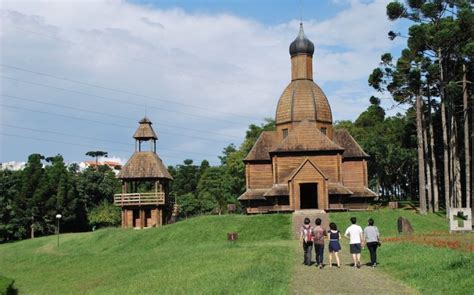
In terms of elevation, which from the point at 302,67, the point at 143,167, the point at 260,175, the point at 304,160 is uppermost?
the point at 302,67

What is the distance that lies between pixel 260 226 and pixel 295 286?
2250 centimetres

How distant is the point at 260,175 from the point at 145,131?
11572 millimetres

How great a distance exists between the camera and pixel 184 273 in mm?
19703

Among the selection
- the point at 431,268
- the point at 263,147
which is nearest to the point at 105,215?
the point at 263,147

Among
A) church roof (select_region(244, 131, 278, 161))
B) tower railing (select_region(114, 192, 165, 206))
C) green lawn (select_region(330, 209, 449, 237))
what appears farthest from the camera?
tower railing (select_region(114, 192, 165, 206))

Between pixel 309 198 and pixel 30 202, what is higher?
pixel 309 198

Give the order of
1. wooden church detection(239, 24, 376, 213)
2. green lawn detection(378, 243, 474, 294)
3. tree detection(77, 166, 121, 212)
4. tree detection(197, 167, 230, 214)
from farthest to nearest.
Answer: tree detection(197, 167, 230, 214)
tree detection(77, 166, 121, 212)
wooden church detection(239, 24, 376, 213)
green lawn detection(378, 243, 474, 294)

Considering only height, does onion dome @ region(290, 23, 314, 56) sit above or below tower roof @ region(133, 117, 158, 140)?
above

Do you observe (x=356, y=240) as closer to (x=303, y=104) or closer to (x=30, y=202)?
(x=303, y=104)

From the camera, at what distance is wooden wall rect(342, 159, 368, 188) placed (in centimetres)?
4688

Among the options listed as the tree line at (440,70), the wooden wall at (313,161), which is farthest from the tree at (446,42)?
the wooden wall at (313,161)

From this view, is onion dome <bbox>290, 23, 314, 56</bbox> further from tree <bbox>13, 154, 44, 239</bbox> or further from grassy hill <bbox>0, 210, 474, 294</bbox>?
tree <bbox>13, 154, 44, 239</bbox>

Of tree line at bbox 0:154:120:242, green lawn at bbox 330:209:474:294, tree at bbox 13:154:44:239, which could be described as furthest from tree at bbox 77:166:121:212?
green lawn at bbox 330:209:474:294

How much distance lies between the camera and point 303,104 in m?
48.3
